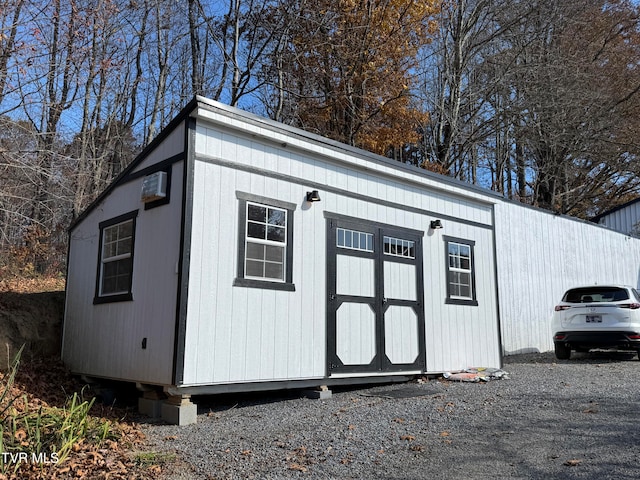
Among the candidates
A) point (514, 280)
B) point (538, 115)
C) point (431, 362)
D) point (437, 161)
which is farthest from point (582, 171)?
point (431, 362)

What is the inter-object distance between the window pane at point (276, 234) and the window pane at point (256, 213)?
17 centimetres

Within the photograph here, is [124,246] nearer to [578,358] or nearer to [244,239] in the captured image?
[244,239]

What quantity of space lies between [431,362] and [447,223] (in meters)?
2.60

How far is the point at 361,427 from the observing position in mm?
6012

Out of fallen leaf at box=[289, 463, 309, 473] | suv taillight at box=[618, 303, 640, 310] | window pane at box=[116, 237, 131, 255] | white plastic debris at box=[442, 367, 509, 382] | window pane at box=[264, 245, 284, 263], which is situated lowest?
fallen leaf at box=[289, 463, 309, 473]

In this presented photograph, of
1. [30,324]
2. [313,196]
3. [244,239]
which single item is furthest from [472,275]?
[30,324]

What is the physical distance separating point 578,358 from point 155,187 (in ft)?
33.0

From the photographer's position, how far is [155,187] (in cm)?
729

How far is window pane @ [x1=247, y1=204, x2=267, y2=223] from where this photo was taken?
742 cm

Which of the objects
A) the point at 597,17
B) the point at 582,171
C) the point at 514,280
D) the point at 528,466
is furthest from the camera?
the point at 582,171

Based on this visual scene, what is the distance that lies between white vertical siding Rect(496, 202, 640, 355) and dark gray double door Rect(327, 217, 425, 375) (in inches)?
196

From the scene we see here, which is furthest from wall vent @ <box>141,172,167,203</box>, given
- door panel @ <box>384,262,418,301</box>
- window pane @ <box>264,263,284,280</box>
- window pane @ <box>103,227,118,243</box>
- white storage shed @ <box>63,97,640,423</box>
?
door panel @ <box>384,262,418,301</box>

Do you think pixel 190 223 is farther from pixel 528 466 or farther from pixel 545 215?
pixel 545 215

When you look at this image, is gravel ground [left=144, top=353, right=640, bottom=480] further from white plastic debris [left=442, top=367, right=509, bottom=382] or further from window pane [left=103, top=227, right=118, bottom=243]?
window pane [left=103, top=227, right=118, bottom=243]
